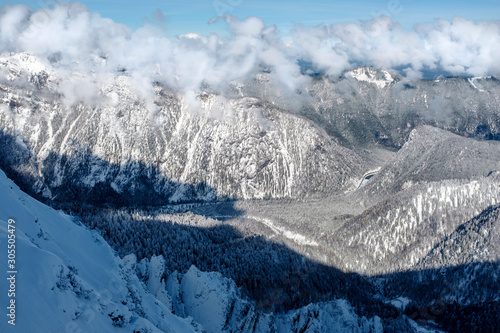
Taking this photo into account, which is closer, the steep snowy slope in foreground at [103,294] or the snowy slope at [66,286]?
the snowy slope at [66,286]

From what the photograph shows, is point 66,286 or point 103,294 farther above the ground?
point 66,286

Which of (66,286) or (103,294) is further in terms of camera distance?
(103,294)

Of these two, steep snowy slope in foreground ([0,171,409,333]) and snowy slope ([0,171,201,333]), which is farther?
steep snowy slope in foreground ([0,171,409,333])

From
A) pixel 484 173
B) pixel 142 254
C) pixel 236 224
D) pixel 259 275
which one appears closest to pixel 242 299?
pixel 259 275
